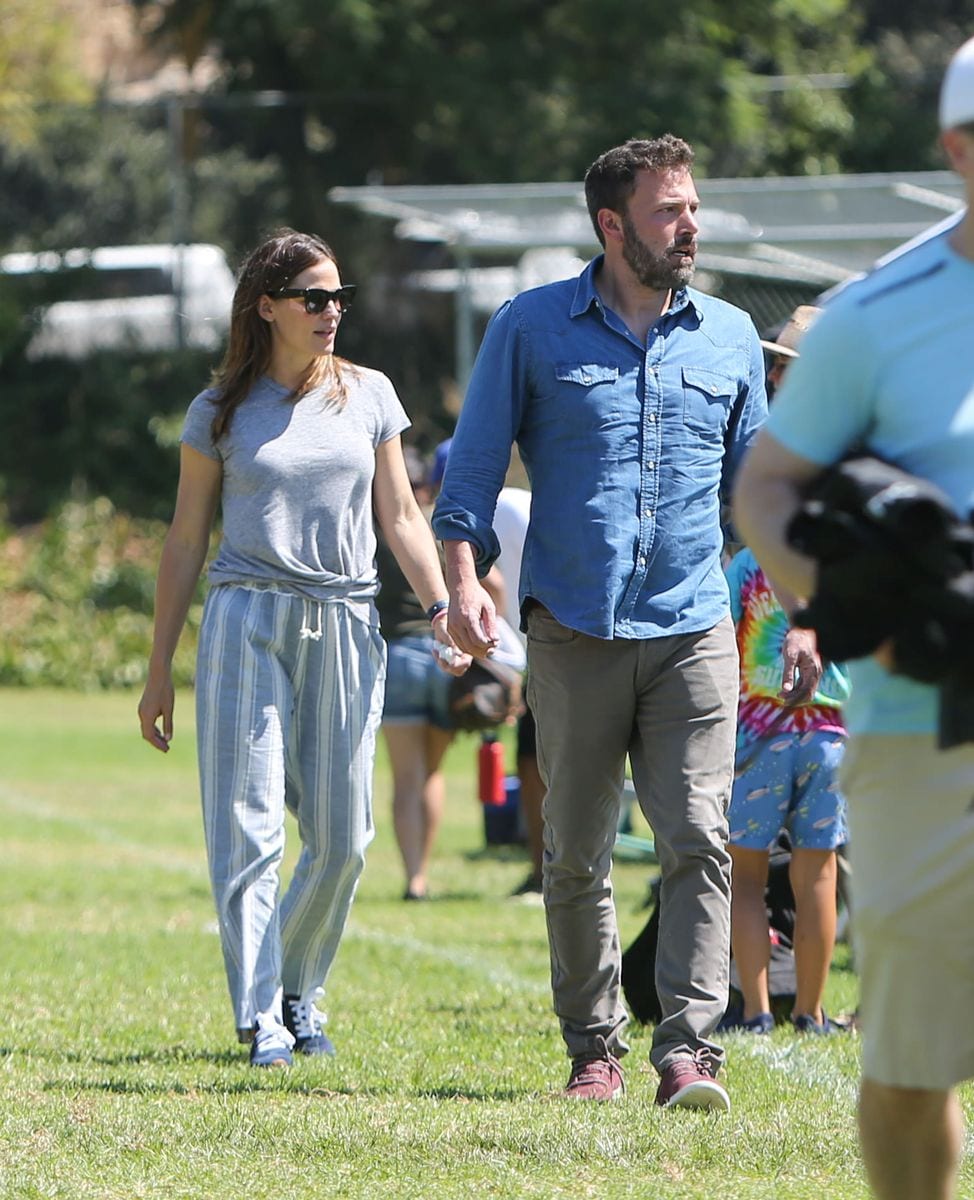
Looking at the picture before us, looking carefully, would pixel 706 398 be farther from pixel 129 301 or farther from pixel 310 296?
pixel 129 301

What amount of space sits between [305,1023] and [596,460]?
80.9 inches

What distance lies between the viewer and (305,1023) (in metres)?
6.01

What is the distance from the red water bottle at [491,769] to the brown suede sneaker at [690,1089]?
225 inches

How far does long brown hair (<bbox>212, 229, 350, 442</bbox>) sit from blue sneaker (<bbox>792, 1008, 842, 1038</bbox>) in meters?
2.42

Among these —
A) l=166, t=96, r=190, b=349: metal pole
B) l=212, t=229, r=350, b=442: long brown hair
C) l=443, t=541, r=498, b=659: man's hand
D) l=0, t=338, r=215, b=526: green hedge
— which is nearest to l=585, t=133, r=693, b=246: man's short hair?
l=443, t=541, r=498, b=659: man's hand

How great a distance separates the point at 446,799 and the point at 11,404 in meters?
11.9

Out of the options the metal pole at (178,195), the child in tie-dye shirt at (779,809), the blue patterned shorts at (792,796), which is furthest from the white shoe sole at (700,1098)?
the metal pole at (178,195)

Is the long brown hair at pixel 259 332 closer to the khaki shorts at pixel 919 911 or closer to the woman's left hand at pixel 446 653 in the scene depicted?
the woman's left hand at pixel 446 653

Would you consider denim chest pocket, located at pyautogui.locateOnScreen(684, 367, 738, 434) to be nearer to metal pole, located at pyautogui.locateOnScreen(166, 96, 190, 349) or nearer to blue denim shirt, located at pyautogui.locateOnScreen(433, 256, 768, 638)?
blue denim shirt, located at pyautogui.locateOnScreen(433, 256, 768, 638)

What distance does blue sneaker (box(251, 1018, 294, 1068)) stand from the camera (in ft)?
18.4

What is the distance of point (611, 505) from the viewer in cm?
501

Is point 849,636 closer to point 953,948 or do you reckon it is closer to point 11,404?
point 953,948


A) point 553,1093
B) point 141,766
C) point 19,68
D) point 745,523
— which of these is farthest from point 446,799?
point 19,68

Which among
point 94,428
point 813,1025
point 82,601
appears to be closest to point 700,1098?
point 813,1025
